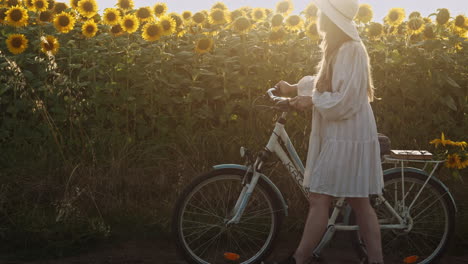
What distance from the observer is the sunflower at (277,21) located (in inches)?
237

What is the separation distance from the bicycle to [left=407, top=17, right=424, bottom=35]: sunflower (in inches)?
76.3

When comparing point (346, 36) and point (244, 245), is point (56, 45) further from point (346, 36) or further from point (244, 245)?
point (346, 36)

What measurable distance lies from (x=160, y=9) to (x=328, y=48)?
303cm

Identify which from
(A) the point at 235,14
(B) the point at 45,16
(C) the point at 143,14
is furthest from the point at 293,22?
(B) the point at 45,16

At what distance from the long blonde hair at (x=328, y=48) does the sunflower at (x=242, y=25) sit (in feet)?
6.97

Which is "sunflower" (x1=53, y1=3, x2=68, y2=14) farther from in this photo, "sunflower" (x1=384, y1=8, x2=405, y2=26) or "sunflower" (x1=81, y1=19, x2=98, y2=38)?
"sunflower" (x1=384, y1=8, x2=405, y2=26)

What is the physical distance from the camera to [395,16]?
21.5 ft

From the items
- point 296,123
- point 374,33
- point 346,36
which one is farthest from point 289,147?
point 374,33

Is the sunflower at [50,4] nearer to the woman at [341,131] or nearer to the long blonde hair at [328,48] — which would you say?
the woman at [341,131]

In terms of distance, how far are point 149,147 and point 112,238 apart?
0.95 m

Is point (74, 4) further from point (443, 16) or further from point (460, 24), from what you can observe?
point (460, 24)

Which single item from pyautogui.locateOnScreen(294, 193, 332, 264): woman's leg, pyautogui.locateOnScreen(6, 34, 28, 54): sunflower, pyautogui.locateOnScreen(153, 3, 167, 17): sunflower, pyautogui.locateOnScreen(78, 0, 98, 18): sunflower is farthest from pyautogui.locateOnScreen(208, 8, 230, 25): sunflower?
pyautogui.locateOnScreen(294, 193, 332, 264): woman's leg

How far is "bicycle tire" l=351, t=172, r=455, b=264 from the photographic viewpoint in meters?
4.51

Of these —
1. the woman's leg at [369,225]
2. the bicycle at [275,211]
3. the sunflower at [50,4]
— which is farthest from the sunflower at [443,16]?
the sunflower at [50,4]
